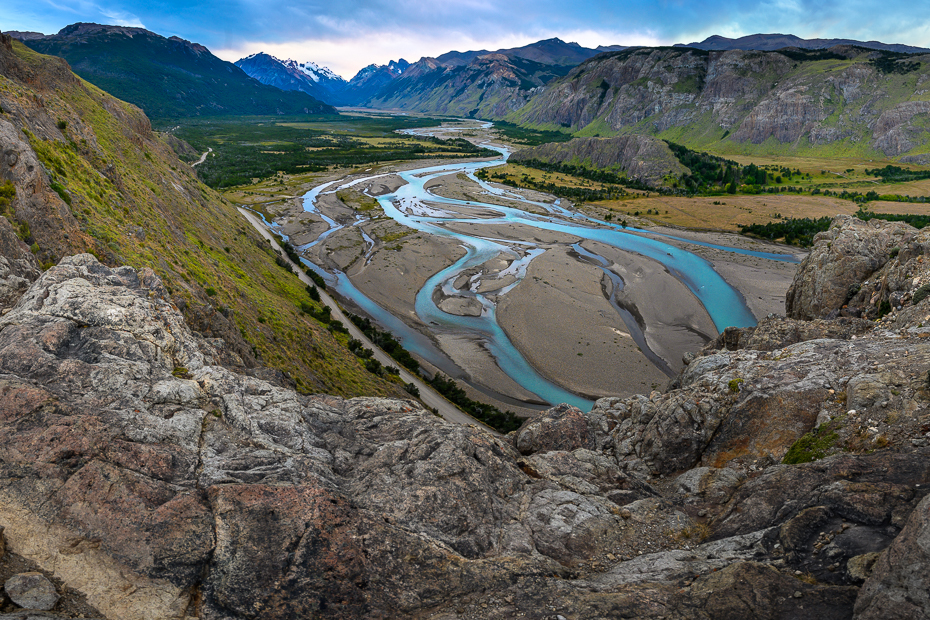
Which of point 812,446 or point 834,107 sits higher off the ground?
point 834,107

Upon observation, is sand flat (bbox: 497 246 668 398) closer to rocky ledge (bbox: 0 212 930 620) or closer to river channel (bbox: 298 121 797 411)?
river channel (bbox: 298 121 797 411)

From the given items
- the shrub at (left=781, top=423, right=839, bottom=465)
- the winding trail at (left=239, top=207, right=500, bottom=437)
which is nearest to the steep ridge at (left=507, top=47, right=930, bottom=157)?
the winding trail at (left=239, top=207, right=500, bottom=437)

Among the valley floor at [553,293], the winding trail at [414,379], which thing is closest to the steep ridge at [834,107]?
the valley floor at [553,293]

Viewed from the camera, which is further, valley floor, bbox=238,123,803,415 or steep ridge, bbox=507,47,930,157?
steep ridge, bbox=507,47,930,157

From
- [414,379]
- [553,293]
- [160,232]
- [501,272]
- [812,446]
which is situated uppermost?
[160,232]

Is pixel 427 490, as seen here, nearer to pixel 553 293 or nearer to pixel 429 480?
pixel 429 480

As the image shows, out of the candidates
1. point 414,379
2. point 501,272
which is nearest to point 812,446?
point 414,379

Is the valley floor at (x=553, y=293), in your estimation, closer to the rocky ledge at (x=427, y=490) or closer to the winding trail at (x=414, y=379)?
the winding trail at (x=414, y=379)
